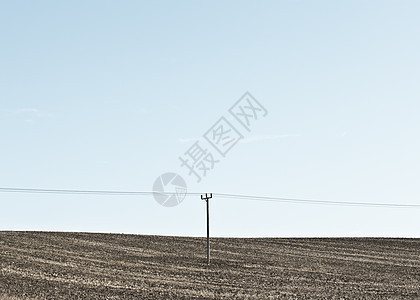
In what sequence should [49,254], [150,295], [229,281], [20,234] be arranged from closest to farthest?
[150,295], [229,281], [49,254], [20,234]

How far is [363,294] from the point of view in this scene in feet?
98.8

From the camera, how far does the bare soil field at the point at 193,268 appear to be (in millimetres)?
28250

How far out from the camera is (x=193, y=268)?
129 feet

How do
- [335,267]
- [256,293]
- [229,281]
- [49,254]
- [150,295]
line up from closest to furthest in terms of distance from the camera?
[150,295], [256,293], [229,281], [49,254], [335,267]

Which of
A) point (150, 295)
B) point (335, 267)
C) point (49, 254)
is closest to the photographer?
point (150, 295)

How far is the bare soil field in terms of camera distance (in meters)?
28.2

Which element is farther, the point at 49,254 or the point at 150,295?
the point at 49,254

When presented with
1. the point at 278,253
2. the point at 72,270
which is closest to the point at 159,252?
the point at 278,253

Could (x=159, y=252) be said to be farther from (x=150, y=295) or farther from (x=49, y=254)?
(x=150, y=295)

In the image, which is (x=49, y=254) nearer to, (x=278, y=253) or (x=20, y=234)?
(x=20, y=234)

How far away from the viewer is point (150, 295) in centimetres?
2661

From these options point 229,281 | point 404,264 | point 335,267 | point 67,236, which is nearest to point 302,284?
point 229,281

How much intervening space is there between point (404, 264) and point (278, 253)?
31.5 ft

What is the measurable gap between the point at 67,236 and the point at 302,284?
23112mm
